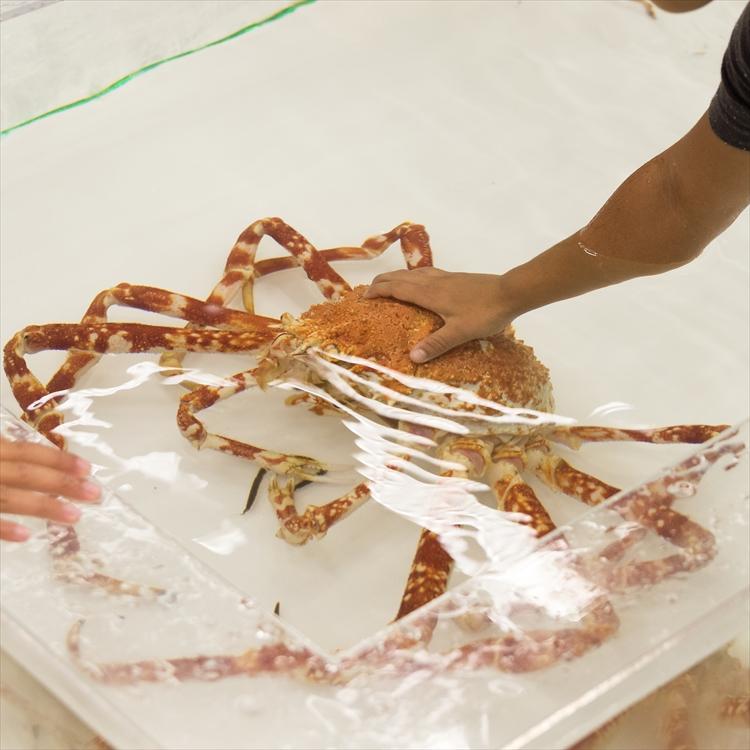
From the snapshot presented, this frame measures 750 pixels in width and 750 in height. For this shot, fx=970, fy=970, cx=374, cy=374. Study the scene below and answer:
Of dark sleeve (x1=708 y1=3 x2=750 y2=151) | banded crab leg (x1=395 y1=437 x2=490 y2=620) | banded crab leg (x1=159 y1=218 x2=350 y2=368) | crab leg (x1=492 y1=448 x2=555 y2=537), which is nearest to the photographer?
dark sleeve (x1=708 y1=3 x2=750 y2=151)

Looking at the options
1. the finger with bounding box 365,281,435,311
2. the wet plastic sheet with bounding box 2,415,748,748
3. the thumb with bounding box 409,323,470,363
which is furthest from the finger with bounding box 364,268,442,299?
the wet plastic sheet with bounding box 2,415,748,748

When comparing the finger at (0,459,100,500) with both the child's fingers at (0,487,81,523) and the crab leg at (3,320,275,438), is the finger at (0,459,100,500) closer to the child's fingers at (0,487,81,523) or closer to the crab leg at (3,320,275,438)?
the child's fingers at (0,487,81,523)

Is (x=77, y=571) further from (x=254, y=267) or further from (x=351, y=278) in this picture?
(x=351, y=278)

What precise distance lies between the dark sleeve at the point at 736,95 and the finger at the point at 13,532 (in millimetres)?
934

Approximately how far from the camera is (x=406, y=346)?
1413 millimetres

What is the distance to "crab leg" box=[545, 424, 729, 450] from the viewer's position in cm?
151

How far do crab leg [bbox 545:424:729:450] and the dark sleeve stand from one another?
0.56 meters

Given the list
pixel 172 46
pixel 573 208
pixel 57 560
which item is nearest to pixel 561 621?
pixel 57 560

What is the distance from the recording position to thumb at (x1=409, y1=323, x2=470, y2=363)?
1391 millimetres

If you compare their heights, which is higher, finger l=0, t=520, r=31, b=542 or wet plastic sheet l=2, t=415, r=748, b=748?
finger l=0, t=520, r=31, b=542

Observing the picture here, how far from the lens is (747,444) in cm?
129

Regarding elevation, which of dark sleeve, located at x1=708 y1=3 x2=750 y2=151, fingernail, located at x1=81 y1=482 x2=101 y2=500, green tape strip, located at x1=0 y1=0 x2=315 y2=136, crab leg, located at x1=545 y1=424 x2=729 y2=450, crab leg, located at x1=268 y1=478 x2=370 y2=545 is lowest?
crab leg, located at x1=545 y1=424 x2=729 y2=450

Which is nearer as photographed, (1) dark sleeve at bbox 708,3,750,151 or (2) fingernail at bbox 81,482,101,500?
(1) dark sleeve at bbox 708,3,750,151

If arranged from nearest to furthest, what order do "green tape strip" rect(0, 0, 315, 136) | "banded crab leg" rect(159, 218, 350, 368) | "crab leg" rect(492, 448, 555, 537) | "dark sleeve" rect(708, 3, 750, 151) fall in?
"dark sleeve" rect(708, 3, 750, 151), "crab leg" rect(492, 448, 555, 537), "banded crab leg" rect(159, 218, 350, 368), "green tape strip" rect(0, 0, 315, 136)
